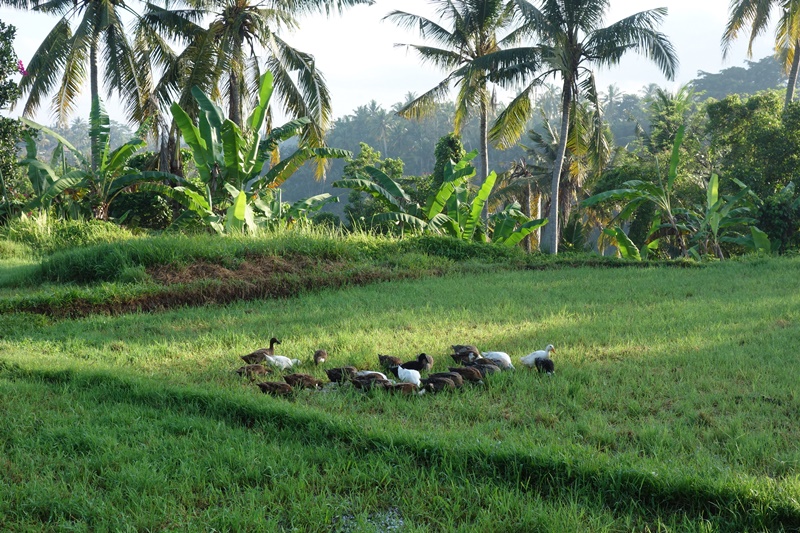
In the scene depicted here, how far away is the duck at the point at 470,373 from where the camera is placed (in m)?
4.73

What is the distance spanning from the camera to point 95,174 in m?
13.4

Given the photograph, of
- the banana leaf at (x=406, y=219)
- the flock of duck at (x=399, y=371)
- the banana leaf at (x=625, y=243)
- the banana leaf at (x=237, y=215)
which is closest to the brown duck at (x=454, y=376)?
the flock of duck at (x=399, y=371)

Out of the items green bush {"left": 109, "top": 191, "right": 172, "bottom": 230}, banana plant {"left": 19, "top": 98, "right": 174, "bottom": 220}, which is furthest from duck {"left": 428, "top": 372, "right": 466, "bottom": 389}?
green bush {"left": 109, "top": 191, "right": 172, "bottom": 230}

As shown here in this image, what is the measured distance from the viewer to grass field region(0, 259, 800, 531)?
2.94 meters

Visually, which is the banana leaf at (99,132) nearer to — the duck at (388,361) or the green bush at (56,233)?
the green bush at (56,233)

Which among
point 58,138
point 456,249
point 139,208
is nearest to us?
point 456,249

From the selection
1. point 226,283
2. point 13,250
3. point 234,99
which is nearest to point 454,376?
A: point 226,283

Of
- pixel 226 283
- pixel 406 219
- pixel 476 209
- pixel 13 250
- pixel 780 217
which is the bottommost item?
pixel 226 283

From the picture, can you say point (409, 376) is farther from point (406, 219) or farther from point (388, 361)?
point (406, 219)

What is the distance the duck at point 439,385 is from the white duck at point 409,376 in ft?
0.22

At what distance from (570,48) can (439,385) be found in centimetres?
1425

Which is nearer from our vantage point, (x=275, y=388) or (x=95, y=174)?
(x=275, y=388)

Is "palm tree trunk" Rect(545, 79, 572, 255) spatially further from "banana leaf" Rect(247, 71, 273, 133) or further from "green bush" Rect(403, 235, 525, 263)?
"banana leaf" Rect(247, 71, 273, 133)

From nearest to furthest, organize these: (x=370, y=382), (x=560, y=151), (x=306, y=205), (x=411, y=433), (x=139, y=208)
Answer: (x=411, y=433) → (x=370, y=382) → (x=306, y=205) → (x=139, y=208) → (x=560, y=151)
